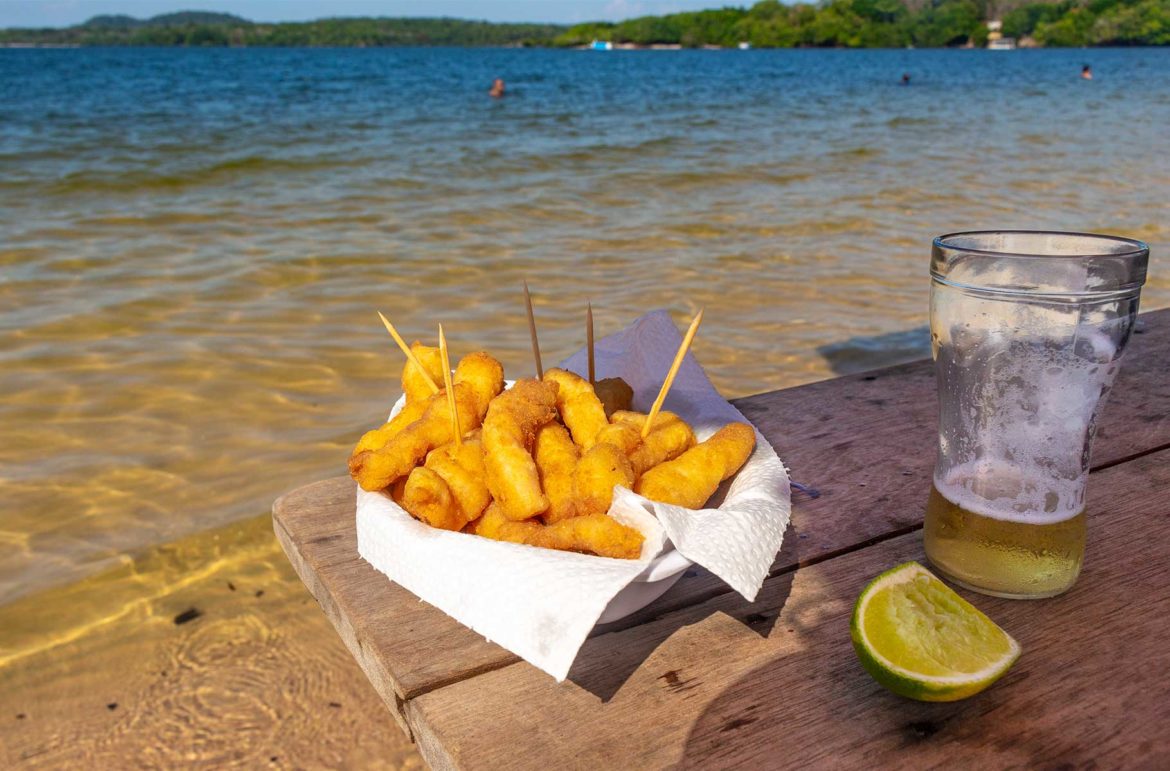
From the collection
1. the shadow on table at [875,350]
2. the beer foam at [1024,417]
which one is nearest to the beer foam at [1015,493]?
the beer foam at [1024,417]

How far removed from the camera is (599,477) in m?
1.10

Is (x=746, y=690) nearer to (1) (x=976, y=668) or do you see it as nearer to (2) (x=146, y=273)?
(1) (x=976, y=668)

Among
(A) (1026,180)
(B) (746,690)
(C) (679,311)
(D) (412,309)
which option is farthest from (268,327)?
(A) (1026,180)

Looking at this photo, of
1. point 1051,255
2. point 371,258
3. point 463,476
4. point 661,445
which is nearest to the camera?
point 1051,255

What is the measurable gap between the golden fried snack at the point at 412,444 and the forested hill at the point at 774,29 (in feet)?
281

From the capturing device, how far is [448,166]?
11.2 m

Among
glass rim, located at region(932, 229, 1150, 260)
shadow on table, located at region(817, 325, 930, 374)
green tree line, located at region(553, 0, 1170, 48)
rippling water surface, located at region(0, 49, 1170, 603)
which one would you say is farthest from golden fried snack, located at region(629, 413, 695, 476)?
green tree line, located at region(553, 0, 1170, 48)

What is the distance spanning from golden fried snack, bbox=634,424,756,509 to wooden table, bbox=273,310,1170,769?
4.8 inches

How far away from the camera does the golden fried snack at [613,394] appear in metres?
1.45

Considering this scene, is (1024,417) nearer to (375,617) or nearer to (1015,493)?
(1015,493)

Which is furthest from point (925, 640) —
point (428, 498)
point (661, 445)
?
point (428, 498)

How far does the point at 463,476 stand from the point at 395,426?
22 centimetres

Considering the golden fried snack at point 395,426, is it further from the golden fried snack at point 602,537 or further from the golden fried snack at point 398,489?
the golden fried snack at point 602,537

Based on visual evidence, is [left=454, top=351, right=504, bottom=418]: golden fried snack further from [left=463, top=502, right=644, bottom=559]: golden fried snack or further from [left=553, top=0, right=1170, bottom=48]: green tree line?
[left=553, top=0, right=1170, bottom=48]: green tree line
